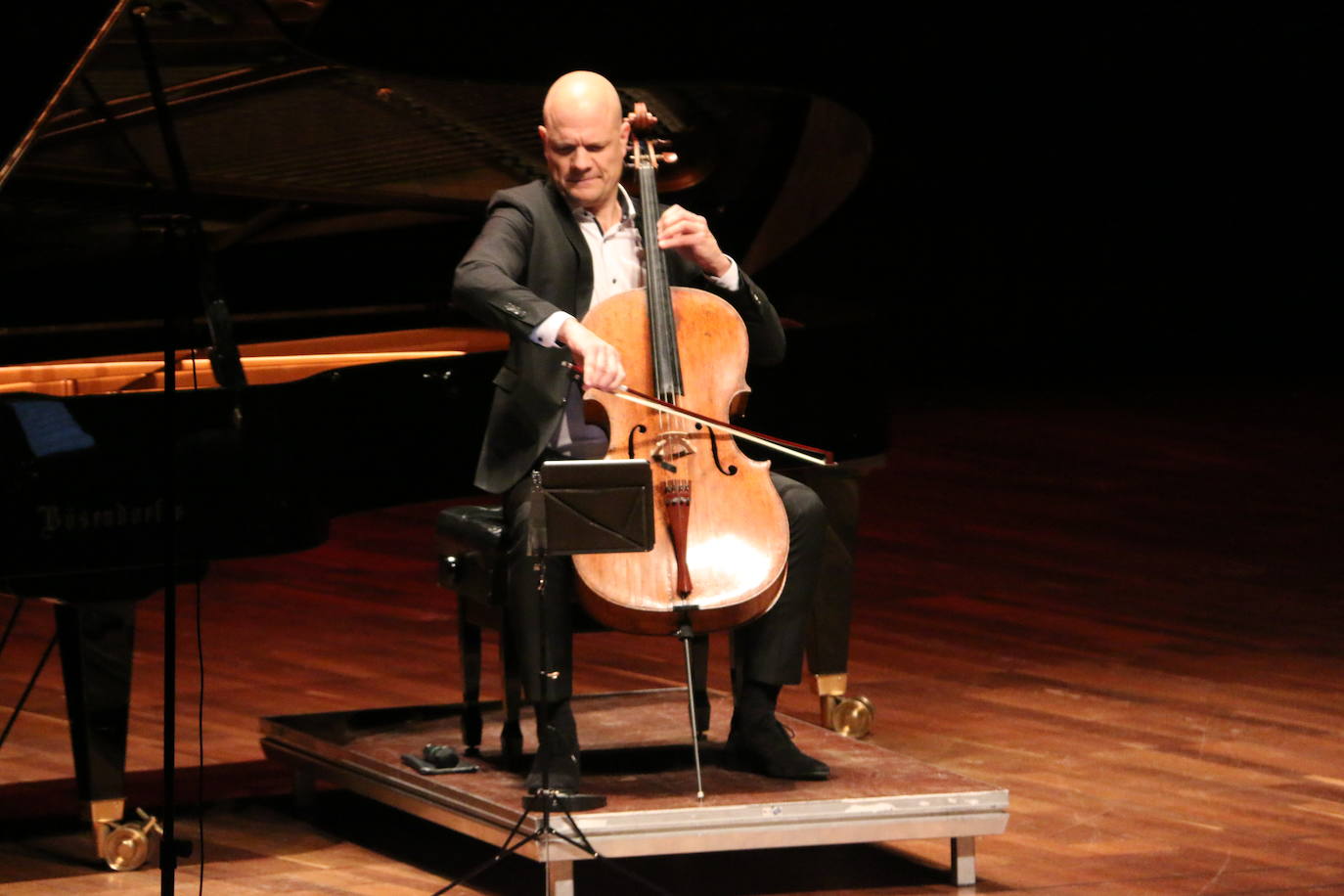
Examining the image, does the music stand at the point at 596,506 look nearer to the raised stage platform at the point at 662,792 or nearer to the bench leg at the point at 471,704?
the raised stage platform at the point at 662,792

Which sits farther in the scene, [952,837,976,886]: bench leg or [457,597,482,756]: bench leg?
[457,597,482,756]: bench leg

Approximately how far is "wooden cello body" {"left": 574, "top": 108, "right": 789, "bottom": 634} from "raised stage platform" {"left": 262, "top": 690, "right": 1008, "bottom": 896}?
298mm

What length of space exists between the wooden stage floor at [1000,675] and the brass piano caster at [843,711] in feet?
0.22

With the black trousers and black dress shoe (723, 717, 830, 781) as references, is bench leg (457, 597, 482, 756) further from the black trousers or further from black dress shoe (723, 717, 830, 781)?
black dress shoe (723, 717, 830, 781)

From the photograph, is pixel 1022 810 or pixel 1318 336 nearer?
pixel 1022 810

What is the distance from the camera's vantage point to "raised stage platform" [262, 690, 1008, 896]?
3408mm

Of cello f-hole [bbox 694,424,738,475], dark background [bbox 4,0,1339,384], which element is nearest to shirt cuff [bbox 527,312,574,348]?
cello f-hole [bbox 694,424,738,475]

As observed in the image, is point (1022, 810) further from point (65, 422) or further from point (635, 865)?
point (65, 422)

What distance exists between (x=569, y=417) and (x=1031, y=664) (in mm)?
1882

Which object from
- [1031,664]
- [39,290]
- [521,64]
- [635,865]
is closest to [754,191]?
[1031,664]

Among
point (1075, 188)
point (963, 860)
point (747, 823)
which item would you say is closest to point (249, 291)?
point (747, 823)

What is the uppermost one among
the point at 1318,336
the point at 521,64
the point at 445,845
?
the point at 521,64

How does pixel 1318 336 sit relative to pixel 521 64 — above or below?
below

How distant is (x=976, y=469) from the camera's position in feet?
25.9
